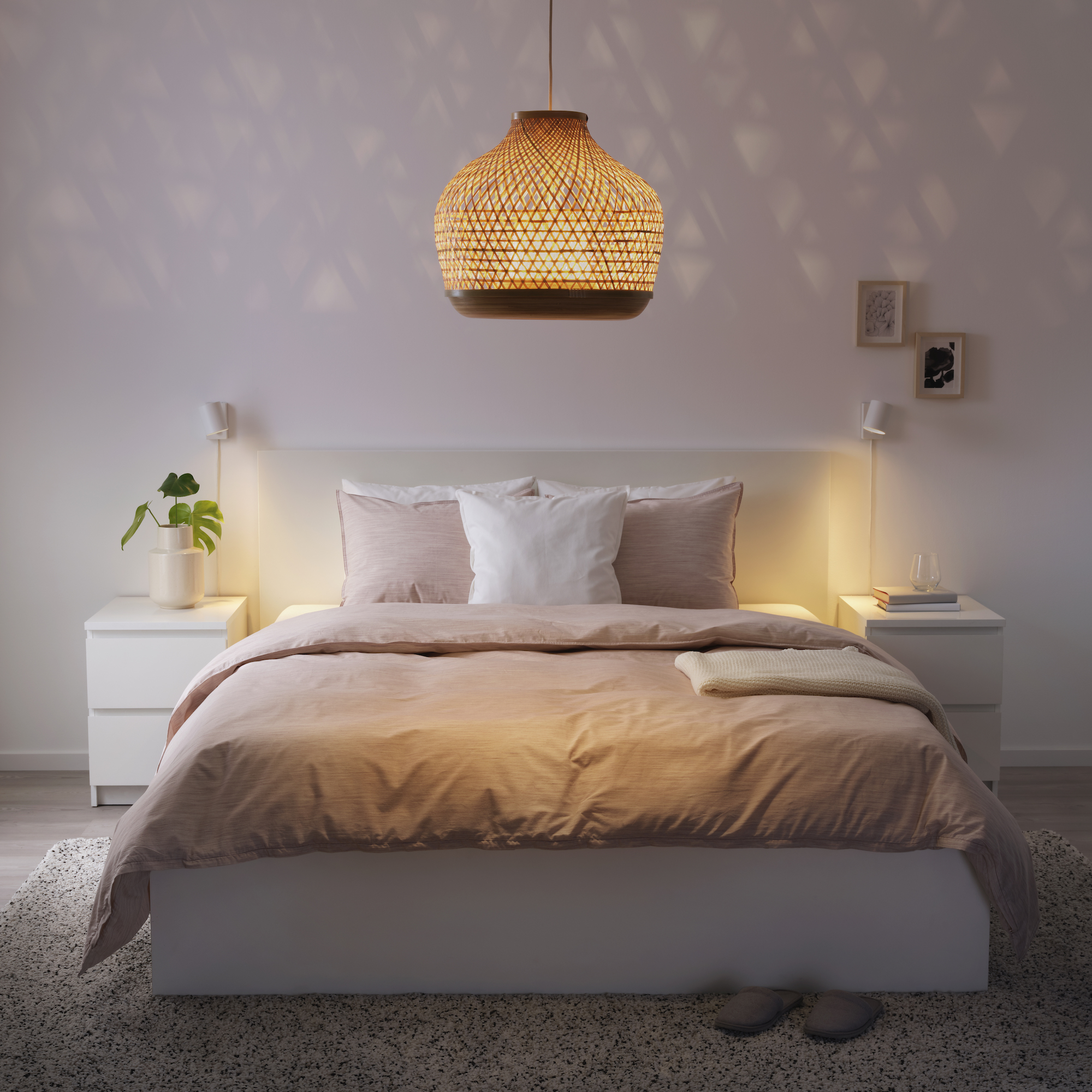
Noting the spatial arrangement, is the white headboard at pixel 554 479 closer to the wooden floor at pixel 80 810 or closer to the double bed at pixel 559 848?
the wooden floor at pixel 80 810

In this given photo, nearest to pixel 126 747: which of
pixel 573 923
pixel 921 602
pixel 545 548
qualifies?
pixel 545 548

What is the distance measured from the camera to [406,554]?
346cm

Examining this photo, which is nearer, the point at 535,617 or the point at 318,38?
the point at 535,617

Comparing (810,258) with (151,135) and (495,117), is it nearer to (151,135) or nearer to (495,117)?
(495,117)

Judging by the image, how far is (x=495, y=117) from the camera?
12.0 ft

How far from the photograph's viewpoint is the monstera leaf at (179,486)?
3.58 metres

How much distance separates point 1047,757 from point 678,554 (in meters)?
1.63

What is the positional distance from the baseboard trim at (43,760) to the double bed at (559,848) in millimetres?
1706

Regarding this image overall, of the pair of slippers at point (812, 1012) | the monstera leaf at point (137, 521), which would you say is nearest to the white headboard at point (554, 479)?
the monstera leaf at point (137, 521)

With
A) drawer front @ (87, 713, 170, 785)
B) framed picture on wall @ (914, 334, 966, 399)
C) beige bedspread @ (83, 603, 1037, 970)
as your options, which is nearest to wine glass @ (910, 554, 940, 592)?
framed picture on wall @ (914, 334, 966, 399)

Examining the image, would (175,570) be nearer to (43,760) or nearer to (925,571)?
(43,760)

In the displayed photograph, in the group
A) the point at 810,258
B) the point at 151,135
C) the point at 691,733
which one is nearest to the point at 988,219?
the point at 810,258

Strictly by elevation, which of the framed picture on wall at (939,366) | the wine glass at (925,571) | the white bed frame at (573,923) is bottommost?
the white bed frame at (573,923)

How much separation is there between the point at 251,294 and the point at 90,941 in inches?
90.4
